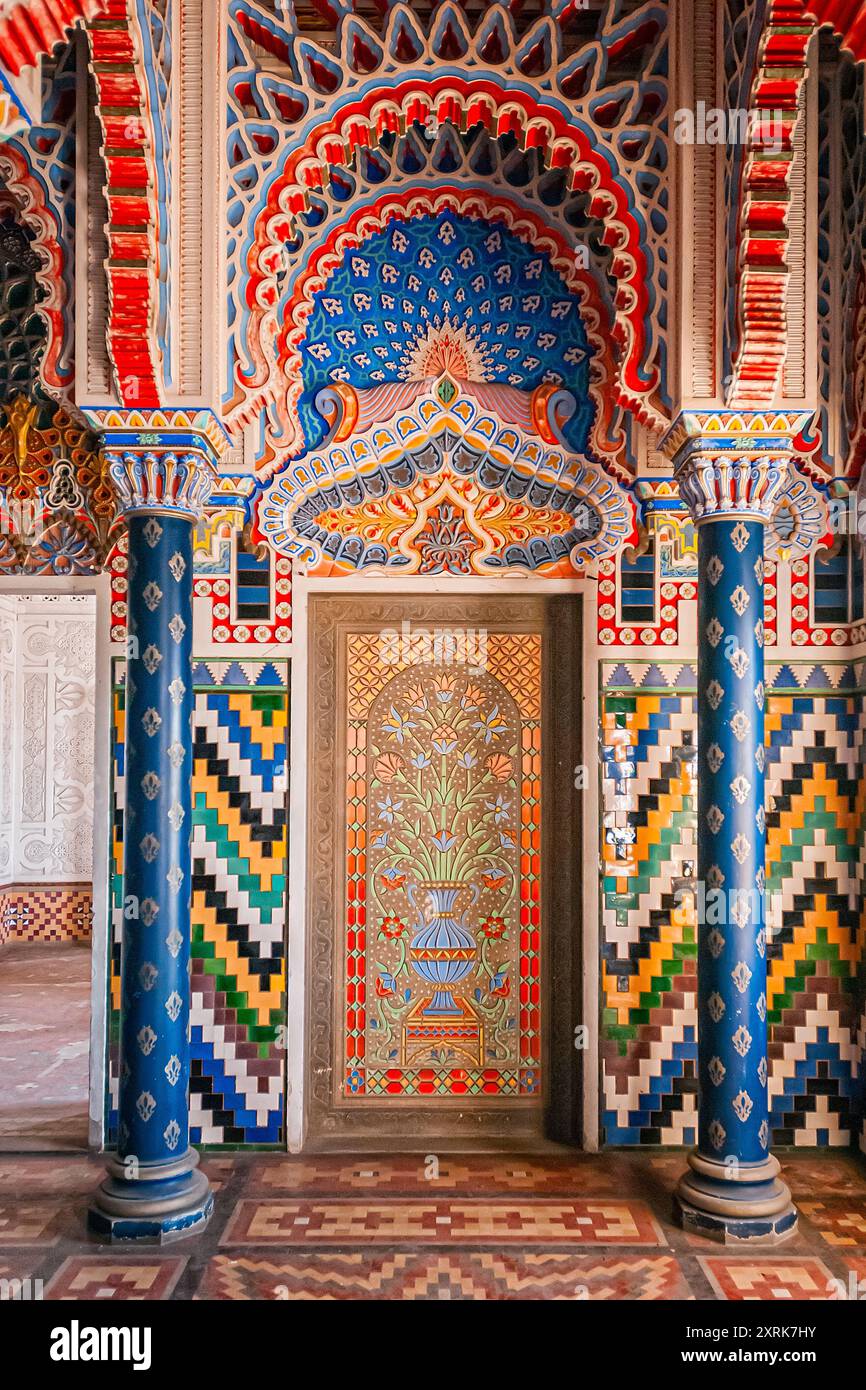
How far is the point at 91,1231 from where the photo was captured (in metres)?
4.36

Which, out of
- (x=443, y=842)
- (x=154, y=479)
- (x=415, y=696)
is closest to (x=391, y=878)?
(x=443, y=842)

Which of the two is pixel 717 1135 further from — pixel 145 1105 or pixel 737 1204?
pixel 145 1105

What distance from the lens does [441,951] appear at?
18.1 ft

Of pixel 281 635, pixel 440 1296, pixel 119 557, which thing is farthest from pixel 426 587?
pixel 440 1296

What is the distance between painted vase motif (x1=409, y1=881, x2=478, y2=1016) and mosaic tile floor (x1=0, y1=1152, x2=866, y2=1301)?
2.69 feet

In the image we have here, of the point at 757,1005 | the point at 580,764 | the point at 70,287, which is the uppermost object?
the point at 70,287

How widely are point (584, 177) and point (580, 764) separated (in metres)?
2.71

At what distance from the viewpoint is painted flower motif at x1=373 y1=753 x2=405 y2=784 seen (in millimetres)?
5531

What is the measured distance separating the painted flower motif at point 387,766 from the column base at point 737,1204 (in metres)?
2.25

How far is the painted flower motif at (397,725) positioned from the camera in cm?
554

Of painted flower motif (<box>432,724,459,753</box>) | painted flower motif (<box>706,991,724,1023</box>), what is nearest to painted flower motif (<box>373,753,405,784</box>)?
painted flower motif (<box>432,724,459,753</box>)

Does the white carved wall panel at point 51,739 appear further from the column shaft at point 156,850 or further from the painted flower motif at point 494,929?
the column shaft at point 156,850

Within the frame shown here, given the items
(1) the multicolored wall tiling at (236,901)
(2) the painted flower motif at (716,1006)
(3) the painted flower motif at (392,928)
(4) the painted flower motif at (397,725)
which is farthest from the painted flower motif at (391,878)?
(2) the painted flower motif at (716,1006)

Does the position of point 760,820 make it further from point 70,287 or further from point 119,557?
point 70,287
